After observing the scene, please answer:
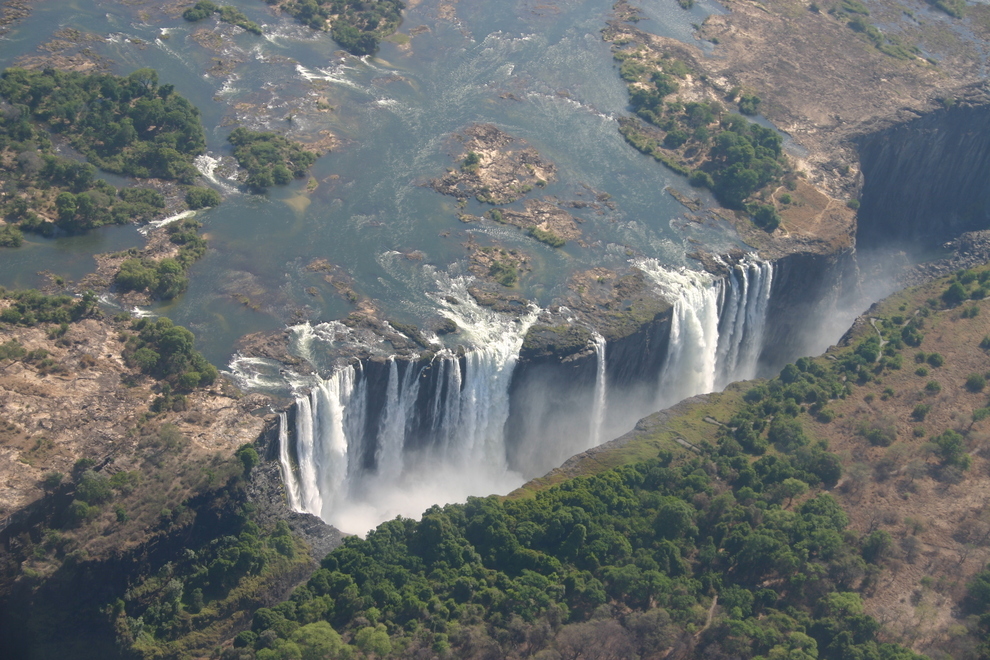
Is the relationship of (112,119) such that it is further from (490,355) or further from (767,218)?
(767,218)

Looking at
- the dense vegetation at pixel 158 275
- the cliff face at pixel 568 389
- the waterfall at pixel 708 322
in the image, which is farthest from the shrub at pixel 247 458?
the waterfall at pixel 708 322

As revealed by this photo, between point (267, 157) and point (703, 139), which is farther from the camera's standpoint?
point (703, 139)

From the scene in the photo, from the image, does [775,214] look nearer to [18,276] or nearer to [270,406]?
[270,406]

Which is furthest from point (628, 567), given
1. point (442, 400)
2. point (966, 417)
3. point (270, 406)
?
point (966, 417)

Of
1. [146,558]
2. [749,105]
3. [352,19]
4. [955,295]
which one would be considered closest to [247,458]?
[146,558]

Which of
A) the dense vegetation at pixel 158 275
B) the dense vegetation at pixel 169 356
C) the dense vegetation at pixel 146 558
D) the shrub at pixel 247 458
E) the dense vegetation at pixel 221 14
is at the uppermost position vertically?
the dense vegetation at pixel 221 14

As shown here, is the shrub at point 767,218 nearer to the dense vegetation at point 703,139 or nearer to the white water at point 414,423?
the dense vegetation at point 703,139
